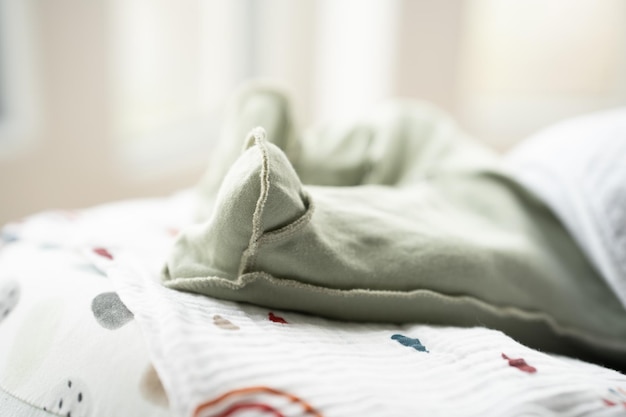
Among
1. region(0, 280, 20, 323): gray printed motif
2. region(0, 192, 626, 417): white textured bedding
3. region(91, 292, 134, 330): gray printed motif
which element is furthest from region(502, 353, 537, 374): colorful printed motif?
region(0, 280, 20, 323): gray printed motif

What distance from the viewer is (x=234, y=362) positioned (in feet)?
1.15

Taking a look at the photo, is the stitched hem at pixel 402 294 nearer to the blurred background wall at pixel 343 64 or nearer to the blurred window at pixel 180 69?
the blurred background wall at pixel 343 64

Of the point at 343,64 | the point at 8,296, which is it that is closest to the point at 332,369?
the point at 8,296

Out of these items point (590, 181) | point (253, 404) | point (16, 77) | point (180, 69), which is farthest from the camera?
point (180, 69)

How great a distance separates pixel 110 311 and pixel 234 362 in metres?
0.12

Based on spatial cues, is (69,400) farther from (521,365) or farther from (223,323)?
(521,365)

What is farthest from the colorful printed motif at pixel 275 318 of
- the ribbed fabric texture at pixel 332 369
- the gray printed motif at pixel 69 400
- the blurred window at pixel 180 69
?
the blurred window at pixel 180 69

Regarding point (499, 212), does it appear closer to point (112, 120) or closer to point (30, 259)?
point (30, 259)

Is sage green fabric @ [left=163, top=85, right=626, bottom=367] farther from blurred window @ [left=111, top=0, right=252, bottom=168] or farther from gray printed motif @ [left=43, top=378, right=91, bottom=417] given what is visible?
blurred window @ [left=111, top=0, right=252, bottom=168]

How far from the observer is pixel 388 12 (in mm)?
1923

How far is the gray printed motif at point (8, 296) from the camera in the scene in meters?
0.48

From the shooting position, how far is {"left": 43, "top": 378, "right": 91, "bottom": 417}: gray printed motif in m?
0.39

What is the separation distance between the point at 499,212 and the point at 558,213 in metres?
0.06

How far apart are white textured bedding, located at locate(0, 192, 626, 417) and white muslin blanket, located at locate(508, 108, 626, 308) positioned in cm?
14
